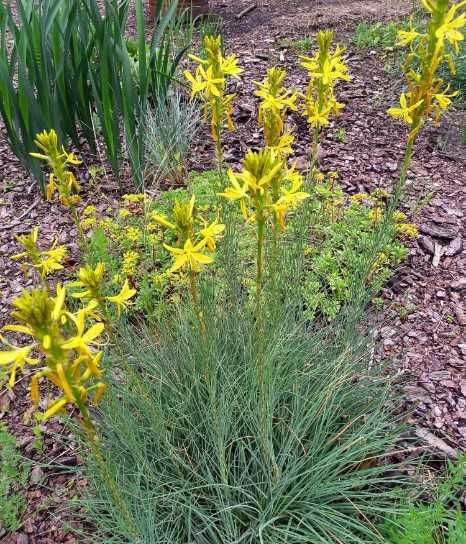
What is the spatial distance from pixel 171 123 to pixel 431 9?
2769 mm

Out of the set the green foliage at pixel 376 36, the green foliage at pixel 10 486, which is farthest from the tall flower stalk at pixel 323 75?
the green foliage at pixel 376 36

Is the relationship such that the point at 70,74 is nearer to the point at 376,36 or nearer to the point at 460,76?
the point at 460,76

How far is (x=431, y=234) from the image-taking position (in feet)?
10.5

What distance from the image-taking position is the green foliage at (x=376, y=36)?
533 cm

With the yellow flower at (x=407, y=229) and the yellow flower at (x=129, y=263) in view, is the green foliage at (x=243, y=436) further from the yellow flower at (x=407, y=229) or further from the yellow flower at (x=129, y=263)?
the yellow flower at (x=407, y=229)

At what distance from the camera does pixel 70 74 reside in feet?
11.3

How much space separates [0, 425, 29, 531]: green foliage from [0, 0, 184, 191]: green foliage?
6.80ft

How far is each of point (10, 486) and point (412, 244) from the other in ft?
8.21

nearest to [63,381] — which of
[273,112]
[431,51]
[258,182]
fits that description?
[258,182]

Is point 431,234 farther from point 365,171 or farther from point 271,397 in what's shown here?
point 271,397

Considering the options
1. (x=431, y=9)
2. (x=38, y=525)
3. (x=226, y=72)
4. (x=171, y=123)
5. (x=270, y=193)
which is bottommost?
(x=38, y=525)

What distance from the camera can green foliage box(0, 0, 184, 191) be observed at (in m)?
3.14

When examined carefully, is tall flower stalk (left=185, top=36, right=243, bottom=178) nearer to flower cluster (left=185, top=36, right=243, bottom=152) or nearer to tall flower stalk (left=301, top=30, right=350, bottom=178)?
flower cluster (left=185, top=36, right=243, bottom=152)

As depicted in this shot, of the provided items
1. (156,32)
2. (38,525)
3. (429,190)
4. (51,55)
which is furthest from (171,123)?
(38,525)
